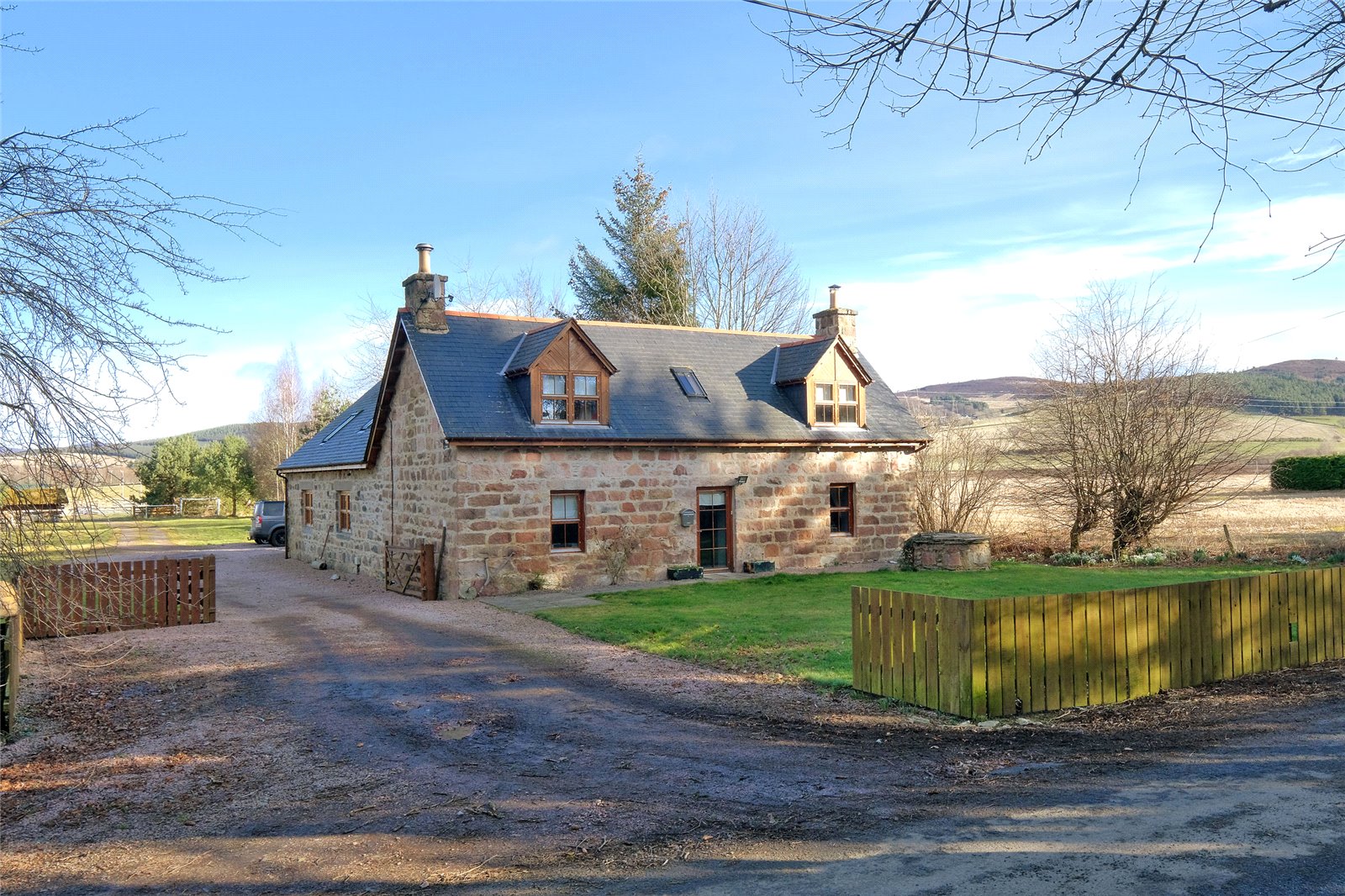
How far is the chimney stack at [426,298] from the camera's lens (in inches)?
810

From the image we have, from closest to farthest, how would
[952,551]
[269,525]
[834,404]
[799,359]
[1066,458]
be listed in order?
[952,551]
[834,404]
[799,359]
[1066,458]
[269,525]

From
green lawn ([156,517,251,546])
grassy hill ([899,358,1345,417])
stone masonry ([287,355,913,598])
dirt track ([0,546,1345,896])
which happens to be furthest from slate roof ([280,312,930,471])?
grassy hill ([899,358,1345,417])

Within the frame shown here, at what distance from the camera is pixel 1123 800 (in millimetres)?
6301

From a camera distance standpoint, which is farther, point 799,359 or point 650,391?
point 799,359

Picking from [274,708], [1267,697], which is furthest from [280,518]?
[1267,697]

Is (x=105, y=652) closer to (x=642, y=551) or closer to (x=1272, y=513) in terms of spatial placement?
(x=642, y=551)

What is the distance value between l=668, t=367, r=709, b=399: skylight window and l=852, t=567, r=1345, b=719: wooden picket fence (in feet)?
43.5

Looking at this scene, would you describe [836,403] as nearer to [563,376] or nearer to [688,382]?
[688,382]

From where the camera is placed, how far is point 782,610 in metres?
15.9

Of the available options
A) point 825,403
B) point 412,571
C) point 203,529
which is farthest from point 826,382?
point 203,529

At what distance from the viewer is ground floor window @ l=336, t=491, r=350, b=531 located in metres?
25.2

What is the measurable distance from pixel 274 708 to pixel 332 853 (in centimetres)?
459

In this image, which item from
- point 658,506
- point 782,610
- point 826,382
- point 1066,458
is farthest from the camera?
point 1066,458

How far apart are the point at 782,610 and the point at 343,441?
15.9 meters
